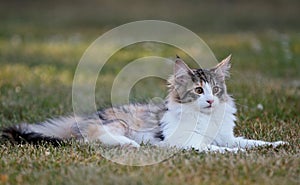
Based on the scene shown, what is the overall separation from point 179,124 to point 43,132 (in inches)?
54.2

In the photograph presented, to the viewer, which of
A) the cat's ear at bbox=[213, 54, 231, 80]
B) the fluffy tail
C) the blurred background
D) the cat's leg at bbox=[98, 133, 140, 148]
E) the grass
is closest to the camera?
the grass

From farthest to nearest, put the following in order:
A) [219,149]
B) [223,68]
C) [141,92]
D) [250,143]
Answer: [141,92] < [223,68] < [250,143] < [219,149]

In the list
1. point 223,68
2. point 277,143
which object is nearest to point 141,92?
point 223,68

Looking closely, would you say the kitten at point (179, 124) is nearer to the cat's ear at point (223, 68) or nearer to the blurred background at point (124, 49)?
the cat's ear at point (223, 68)

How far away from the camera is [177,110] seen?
17.9 ft


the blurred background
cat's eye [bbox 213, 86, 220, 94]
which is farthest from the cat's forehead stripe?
the blurred background

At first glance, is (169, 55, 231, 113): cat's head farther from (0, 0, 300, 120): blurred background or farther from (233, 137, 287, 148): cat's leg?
(0, 0, 300, 120): blurred background

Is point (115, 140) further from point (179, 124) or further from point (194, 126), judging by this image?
point (194, 126)

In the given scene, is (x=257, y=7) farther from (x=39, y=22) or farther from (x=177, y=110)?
(x=177, y=110)

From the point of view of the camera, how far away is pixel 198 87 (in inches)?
213

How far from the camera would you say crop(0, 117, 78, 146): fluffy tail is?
5395 millimetres

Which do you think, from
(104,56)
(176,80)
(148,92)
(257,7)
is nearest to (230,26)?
(257,7)

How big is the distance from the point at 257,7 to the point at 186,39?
31.3 feet

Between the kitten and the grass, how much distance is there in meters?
0.32
